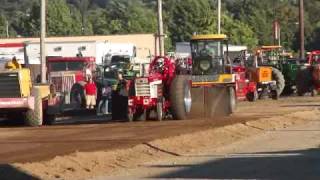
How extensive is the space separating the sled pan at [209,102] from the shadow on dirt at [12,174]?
14.7m

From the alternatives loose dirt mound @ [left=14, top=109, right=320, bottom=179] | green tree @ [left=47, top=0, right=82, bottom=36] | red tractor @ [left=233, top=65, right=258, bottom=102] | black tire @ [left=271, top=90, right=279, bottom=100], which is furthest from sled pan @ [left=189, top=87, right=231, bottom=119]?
green tree @ [left=47, top=0, right=82, bottom=36]

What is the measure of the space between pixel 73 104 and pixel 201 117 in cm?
965

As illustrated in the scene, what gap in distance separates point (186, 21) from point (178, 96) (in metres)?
76.3

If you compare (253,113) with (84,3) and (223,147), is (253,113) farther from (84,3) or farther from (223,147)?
(84,3)

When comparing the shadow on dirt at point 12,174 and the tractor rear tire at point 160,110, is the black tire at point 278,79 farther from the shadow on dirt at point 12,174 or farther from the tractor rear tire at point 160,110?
the shadow on dirt at point 12,174

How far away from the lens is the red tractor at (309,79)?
42281 millimetres

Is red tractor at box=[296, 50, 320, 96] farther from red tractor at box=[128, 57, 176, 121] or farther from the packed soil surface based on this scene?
red tractor at box=[128, 57, 176, 121]

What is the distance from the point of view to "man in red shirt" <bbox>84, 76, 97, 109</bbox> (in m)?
A: 34.9

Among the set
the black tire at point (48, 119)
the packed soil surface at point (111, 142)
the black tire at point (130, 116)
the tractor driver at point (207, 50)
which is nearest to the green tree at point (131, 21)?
the tractor driver at point (207, 50)

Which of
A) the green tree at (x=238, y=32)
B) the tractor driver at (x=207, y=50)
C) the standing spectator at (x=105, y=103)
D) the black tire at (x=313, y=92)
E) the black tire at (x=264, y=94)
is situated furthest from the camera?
the green tree at (x=238, y=32)

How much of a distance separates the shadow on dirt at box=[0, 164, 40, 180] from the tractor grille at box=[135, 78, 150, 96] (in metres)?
12.4

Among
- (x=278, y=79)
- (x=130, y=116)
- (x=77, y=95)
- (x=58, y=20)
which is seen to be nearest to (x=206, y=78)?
(x=130, y=116)

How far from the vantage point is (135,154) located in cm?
1738

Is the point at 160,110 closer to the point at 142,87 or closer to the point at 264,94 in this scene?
the point at 142,87
